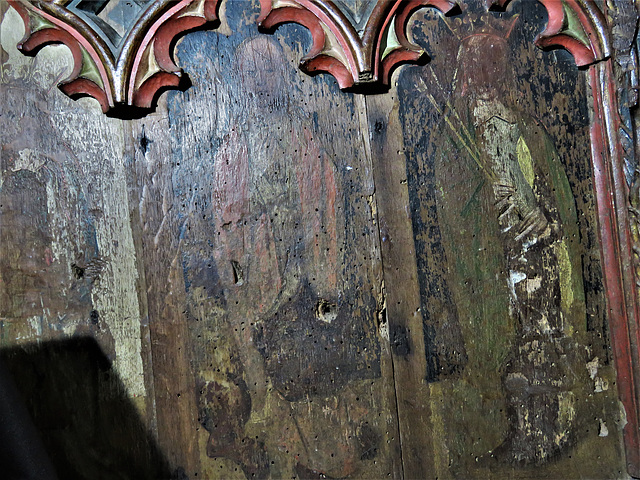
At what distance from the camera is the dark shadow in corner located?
1549 mm

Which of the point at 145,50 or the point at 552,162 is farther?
the point at 552,162

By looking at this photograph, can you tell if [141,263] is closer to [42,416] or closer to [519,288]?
[42,416]

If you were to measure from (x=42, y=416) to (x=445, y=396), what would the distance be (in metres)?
1.29

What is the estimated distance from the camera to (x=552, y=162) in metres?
1.69

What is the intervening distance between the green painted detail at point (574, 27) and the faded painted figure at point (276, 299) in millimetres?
922

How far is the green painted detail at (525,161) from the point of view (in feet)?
5.53

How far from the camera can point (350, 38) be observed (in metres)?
1.60

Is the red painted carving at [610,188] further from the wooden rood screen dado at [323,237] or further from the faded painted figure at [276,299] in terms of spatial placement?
the faded painted figure at [276,299]

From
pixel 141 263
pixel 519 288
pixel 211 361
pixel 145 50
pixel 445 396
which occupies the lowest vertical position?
pixel 445 396

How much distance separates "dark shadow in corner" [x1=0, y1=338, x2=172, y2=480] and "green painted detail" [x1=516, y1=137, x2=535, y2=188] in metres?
1.51

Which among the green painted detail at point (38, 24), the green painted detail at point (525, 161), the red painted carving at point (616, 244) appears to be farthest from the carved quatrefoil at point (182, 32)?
the green painted detail at point (525, 161)

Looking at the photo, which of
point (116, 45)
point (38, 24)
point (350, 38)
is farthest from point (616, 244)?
point (38, 24)

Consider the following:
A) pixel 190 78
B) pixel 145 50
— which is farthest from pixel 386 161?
pixel 145 50

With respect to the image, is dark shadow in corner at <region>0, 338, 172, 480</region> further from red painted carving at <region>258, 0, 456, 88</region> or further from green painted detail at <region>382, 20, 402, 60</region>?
green painted detail at <region>382, 20, 402, 60</region>
